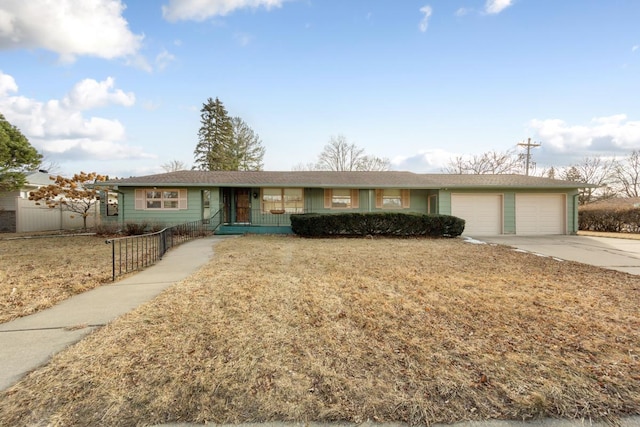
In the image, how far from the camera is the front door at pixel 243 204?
588 inches

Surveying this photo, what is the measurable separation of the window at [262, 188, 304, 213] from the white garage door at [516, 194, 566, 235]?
35.6 feet

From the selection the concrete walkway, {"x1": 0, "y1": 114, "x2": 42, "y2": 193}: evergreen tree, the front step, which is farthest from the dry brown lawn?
{"x1": 0, "y1": 114, "x2": 42, "y2": 193}: evergreen tree

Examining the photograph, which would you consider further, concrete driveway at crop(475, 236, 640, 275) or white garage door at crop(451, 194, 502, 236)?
white garage door at crop(451, 194, 502, 236)

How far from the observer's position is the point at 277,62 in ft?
44.7

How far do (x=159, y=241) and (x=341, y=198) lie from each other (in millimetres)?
9051

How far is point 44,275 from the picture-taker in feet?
19.1

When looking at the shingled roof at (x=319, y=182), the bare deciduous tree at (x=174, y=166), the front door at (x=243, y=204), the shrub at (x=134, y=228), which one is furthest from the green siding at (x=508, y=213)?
the bare deciduous tree at (x=174, y=166)

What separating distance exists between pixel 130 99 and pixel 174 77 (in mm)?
2531

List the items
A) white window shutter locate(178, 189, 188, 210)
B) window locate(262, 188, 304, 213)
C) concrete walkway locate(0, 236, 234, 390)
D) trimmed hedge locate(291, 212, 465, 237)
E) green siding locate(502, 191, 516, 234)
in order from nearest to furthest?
concrete walkway locate(0, 236, 234, 390) < trimmed hedge locate(291, 212, 465, 237) < white window shutter locate(178, 189, 188, 210) < green siding locate(502, 191, 516, 234) < window locate(262, 188, 304, 213)

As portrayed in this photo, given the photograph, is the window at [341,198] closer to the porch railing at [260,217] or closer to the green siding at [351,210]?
the green siding at [351,210]

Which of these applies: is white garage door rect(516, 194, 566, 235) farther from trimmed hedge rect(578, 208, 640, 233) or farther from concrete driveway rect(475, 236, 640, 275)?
trimmed hedge rect(578, 208, 640, 233)

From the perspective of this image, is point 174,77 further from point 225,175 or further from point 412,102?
point 412,102

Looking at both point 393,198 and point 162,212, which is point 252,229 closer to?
point 162,212

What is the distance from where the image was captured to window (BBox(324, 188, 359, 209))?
48.9ft
